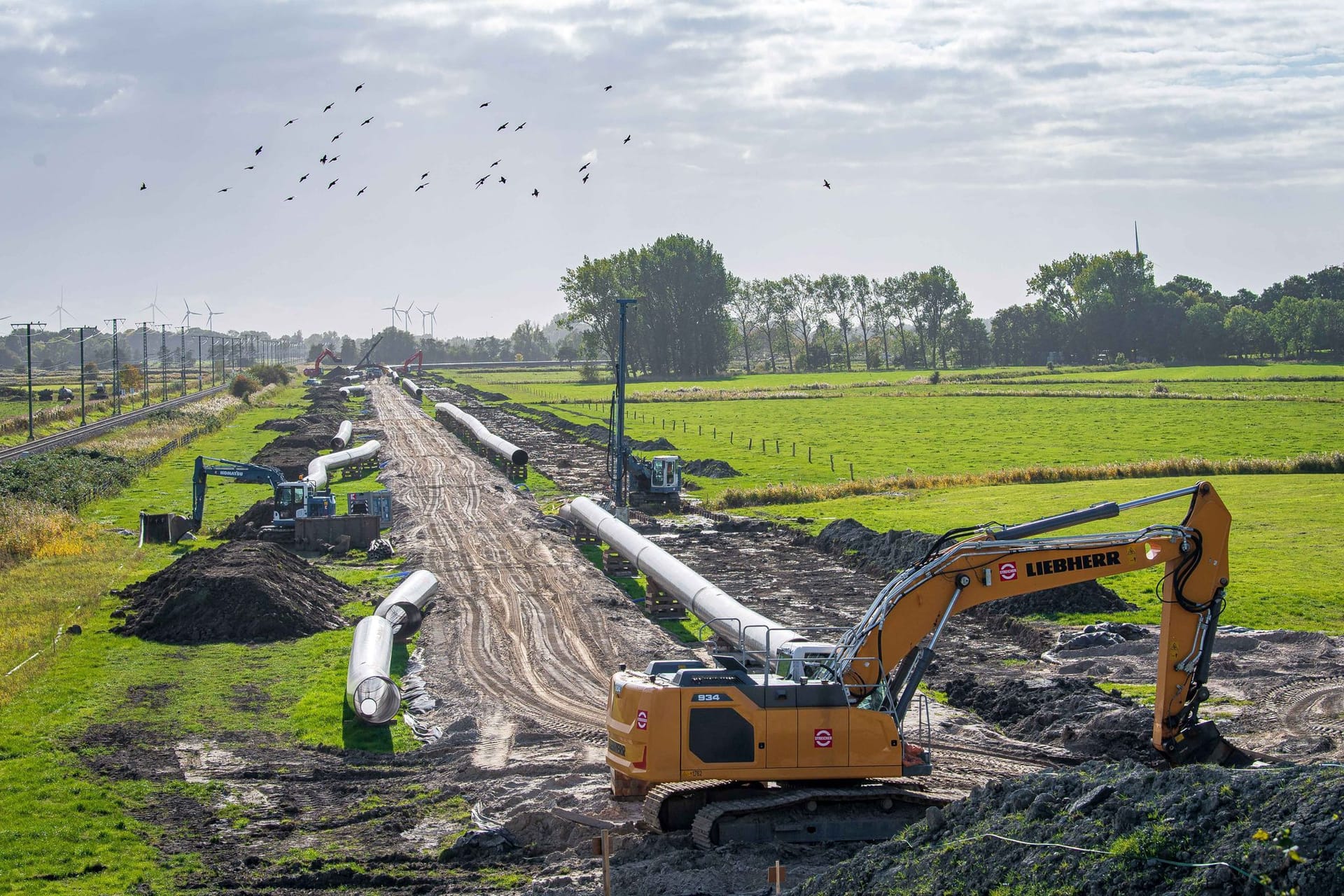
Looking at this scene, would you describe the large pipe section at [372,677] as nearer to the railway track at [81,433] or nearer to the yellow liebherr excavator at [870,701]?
the yellow liebherr excavator at [870,701]

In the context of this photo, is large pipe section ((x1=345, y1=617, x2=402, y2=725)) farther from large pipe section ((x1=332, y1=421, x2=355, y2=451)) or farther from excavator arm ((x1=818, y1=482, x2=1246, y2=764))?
large pipe section ((x1=332, y1=421, x2=355, y2=451))

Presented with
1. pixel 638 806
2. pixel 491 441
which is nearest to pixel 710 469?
pixel 491 441

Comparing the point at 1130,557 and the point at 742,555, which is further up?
the point at 1130,557

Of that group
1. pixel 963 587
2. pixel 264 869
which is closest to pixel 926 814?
pixel 963 587

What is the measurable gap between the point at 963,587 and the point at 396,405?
125329 millimetres

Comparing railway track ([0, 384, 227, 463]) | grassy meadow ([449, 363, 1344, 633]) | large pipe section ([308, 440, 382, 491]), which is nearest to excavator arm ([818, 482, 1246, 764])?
grassy meadow ([449, 363, 1344, 633])

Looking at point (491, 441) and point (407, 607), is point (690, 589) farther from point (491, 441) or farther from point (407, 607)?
point (491, 441)

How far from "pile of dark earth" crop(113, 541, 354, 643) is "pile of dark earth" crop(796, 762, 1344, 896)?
22262 mm

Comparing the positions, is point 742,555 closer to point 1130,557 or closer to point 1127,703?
point 1127,703

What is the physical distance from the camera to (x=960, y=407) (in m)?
112

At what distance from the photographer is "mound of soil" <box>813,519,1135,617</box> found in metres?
32.9

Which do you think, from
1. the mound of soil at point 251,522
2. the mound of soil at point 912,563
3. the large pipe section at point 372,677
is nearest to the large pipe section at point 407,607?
the large pipe section at point 372,677

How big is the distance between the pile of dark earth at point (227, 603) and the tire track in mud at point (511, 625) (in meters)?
3.56

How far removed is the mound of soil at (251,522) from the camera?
160 feet
